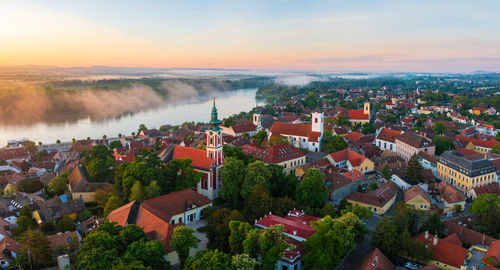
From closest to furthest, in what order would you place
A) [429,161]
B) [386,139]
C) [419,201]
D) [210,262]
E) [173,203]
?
[210,262], [173,203], [419,201], [429,161], [386,139]

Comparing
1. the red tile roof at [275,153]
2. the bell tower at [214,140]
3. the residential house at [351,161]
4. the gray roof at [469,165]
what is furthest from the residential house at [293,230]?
the gray roof at [469,165]

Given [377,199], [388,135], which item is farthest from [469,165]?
[388,135]

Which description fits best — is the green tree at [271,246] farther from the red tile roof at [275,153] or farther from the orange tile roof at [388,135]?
the orange tile roof at [388,135]

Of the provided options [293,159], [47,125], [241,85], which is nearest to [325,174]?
[293,159]

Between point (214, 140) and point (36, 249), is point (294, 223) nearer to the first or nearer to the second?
point (214, 140)

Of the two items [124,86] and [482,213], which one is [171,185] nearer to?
[482,213]

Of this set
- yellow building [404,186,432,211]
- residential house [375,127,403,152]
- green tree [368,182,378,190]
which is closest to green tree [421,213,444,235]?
yellow building [404,186,432,211]

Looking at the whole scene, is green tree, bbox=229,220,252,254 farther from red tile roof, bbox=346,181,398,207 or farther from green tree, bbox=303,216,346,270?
red tile roof, bbox=346,181,398,207

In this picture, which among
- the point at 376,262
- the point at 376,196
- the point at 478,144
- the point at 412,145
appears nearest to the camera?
the point at 376,262
